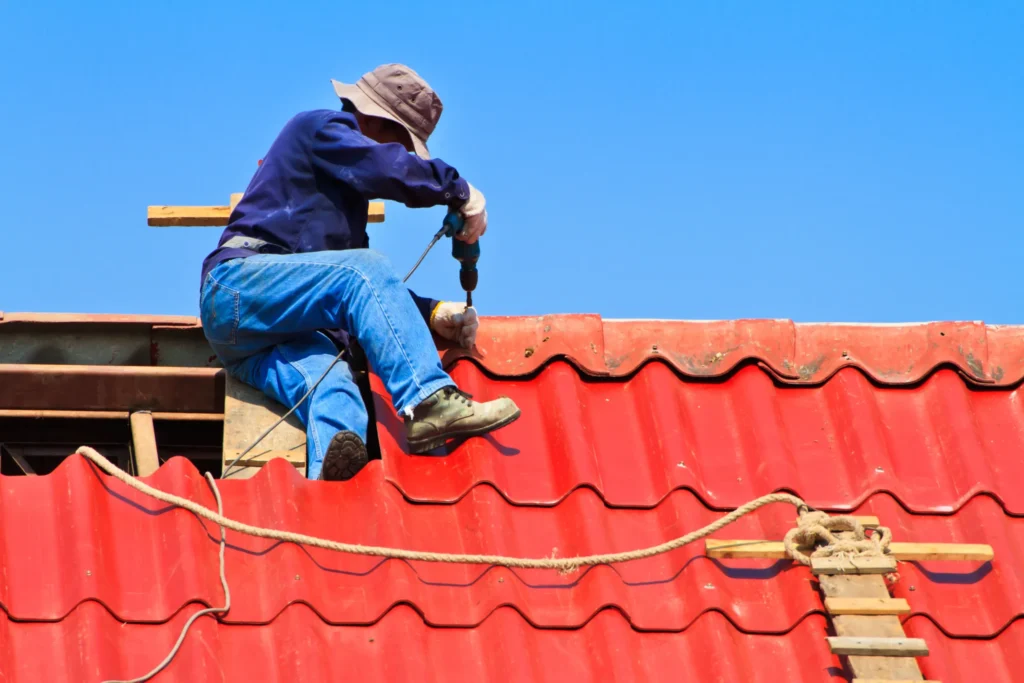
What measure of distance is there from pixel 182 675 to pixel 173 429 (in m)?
1.87

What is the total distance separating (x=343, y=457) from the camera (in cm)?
383

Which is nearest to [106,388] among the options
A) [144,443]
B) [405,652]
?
[144,443]

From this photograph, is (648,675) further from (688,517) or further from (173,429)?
(173,429)

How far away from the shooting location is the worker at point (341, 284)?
4078 millimetres

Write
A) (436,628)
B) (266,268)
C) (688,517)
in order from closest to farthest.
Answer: (436,628) → (688,517) → (266,268)

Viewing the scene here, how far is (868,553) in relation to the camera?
11.7 feet

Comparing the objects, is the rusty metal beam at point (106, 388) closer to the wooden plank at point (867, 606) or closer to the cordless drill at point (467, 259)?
the cordless drill at point (467, 259)

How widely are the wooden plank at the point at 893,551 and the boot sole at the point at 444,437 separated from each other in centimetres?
79

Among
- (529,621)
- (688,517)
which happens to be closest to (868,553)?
(688,517)

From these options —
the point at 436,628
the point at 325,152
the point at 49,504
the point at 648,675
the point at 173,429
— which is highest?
the point at 325,152

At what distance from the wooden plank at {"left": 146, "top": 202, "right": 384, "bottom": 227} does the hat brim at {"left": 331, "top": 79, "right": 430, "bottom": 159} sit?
0.89 meters

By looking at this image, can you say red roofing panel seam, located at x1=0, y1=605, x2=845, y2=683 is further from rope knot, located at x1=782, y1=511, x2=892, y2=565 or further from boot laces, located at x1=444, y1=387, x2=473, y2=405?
boot laces, located at x1=444, y1=387, x2=473, y2=405

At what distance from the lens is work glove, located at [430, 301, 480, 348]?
4.46 metres

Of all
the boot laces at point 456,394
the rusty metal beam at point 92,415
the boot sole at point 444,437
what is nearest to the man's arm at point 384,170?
the boot laces at point 456,394
